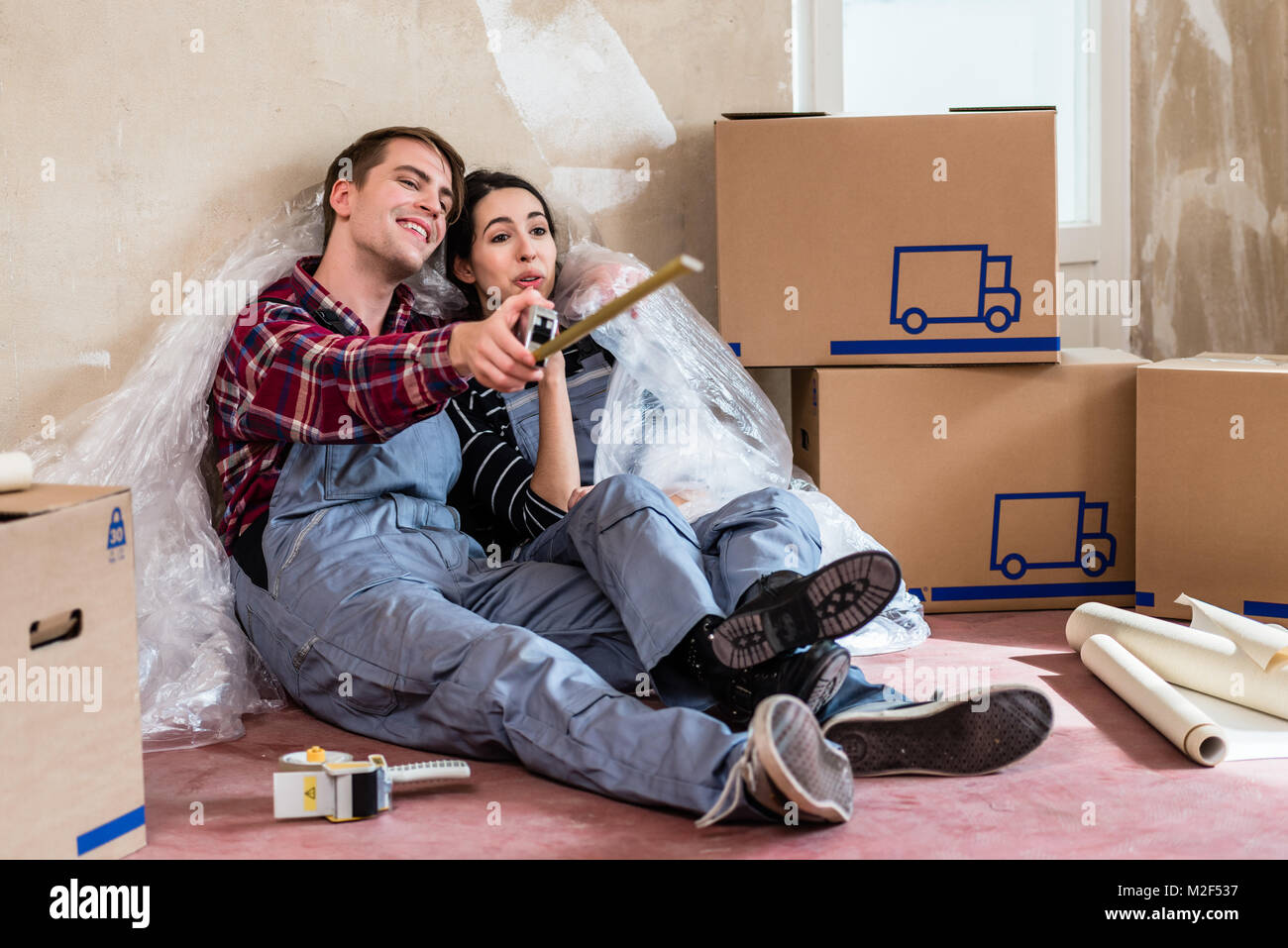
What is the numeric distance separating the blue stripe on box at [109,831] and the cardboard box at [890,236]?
1.21 meters

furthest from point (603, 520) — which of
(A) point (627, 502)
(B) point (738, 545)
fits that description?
(B) point (738, 545)

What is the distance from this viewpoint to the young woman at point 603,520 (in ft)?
4.09

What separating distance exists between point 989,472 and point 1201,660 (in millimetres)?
548

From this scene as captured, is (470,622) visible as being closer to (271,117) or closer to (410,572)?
(410,572)

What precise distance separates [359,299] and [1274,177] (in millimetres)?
1909

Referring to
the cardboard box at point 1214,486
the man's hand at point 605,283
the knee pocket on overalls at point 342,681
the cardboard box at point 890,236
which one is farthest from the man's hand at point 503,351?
the cardboard box at point 1214,486

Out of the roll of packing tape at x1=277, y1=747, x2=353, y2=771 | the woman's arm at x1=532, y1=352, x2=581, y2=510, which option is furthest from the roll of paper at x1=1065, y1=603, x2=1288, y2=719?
the roll of packing tape at x1=277, y1=747, x2=353, y2=771

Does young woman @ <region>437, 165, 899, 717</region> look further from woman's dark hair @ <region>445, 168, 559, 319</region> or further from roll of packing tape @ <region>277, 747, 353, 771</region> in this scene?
roll of packing tape @ <region>277, 747, 353, 771</region>

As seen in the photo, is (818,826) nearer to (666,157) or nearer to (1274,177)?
(666,157)

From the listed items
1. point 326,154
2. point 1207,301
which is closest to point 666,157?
point 326,154

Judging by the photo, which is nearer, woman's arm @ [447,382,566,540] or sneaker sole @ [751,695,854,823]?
sneaker sole @ [751,695,854,823]

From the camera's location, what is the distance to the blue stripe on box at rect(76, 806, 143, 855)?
107 cm

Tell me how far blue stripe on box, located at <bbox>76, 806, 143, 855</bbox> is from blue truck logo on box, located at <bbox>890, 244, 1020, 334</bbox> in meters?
1.35

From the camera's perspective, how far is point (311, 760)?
3.97ft
